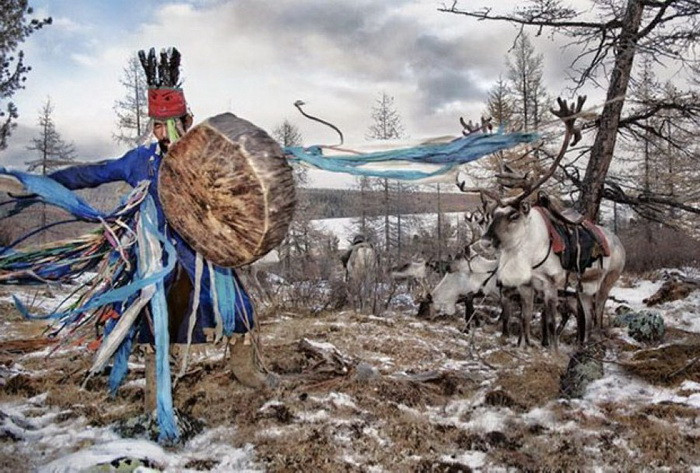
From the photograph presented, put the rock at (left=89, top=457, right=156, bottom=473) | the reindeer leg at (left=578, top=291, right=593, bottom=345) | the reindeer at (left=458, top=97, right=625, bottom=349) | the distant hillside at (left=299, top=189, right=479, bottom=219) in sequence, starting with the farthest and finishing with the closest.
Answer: the distant hillside at (left=299, top=189, right=479, bottom=219), the reindeer leg at (left=578, top=291, right=593, bottom=345), the reindeer at (left=458, top=97, right=625, bottom=349), the rock at (left=89, top=457, right=156, bottom=473)

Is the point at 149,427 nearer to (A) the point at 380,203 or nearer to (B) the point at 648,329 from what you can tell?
(B) the point at 648,329

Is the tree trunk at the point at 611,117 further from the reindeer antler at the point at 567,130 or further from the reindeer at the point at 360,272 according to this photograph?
the reindeer at the point at 360,272

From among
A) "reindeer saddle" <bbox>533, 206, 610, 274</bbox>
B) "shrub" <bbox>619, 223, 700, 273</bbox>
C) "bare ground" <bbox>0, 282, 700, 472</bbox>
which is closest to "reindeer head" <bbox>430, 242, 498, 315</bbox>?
"reindeer saddle" <bbox>533, 206, 610, 274</bbox>

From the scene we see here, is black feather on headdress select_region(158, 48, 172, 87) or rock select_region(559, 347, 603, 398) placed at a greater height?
A: black feather on headdress select_region(158, 48, 172, 87)

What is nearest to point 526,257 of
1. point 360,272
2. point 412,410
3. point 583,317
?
point 583,317

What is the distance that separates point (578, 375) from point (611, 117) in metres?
3.23

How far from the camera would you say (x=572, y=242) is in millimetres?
5863

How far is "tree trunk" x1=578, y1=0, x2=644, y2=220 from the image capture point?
5.99 m

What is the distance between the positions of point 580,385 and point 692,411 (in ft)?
2.50

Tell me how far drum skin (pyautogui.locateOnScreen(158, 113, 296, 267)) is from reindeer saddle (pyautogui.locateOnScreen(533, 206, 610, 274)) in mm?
4101

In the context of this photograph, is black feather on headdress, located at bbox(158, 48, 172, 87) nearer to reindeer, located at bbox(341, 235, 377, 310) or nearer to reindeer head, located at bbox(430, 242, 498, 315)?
reindeer head, located at bbox(430, 242, 498, 315)

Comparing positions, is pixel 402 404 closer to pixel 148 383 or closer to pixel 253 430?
pixel 253 430

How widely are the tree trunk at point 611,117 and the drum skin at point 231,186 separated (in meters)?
4.79

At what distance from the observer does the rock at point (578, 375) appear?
13.8 feet
